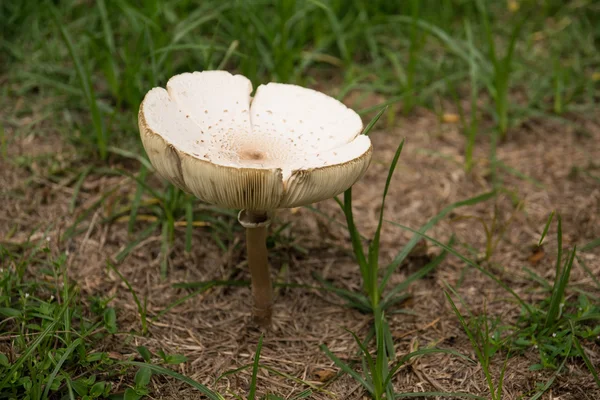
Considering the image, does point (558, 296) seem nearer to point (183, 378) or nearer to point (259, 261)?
point (259, 261)

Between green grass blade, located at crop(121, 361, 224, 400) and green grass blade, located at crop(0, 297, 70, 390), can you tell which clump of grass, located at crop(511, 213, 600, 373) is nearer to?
green grass blade, located at crop(121, 361, 224, 400)

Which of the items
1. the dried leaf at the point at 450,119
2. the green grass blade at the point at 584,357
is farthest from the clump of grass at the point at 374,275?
the dried leaf at the point at 450,119

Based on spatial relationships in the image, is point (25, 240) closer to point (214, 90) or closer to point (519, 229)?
point (214, 90)

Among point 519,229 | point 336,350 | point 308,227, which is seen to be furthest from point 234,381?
point 519,229

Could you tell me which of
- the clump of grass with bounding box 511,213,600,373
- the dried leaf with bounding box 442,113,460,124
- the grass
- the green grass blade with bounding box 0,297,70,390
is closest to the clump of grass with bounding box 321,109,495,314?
the grass

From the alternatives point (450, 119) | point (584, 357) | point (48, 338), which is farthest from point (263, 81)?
point (584, 357)

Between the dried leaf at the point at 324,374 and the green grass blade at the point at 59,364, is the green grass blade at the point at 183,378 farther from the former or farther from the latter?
the dried leaf at the point at 324,374
